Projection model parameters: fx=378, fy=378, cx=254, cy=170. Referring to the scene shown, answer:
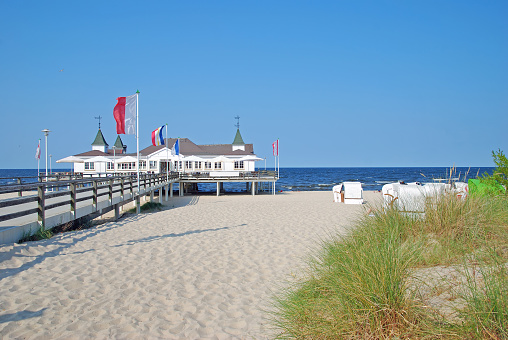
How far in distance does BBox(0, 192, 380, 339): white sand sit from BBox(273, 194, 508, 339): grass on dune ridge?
816 mm

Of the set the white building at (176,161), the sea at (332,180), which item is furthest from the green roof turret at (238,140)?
the sea at (332,180)

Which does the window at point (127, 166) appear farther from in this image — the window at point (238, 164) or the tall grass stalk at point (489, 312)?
the tall grass stalk at point (489, 312)

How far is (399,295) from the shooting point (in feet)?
11.3

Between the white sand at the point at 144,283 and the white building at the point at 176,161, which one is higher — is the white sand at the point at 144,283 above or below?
below

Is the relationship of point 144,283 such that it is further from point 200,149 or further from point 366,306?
point 200,149

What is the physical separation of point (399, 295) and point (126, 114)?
17.5 metres

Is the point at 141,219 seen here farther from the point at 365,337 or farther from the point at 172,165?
the point at 172,165

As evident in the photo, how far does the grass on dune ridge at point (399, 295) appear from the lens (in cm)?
304

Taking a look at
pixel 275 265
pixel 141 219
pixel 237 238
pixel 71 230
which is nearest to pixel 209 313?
pixel 275 265

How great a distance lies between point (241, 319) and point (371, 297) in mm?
2033

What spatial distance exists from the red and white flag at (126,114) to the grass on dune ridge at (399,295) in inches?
617

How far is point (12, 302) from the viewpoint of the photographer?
4.93 m

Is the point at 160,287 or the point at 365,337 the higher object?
the point at 365,337

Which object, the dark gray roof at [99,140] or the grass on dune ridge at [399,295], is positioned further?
the dark gray roof at [99,140]
